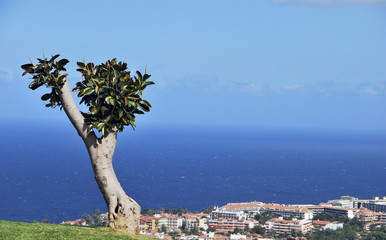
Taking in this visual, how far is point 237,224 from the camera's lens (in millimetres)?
41188

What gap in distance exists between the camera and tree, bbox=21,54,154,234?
26.6 feet

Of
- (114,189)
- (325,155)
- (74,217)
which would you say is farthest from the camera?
(325,155)

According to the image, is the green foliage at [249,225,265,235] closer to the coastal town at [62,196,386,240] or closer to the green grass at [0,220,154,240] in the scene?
the coastal town at [62,196,386,240]

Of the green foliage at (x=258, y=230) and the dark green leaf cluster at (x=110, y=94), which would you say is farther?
the green foliage at (x=258, y=230)

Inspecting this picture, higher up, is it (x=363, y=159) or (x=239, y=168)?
(x=363, y=159)

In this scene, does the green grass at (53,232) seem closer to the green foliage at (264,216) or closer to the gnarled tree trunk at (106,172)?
the gnarled tree trunk at (106,172)

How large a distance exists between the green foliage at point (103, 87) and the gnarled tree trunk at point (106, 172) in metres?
0.13

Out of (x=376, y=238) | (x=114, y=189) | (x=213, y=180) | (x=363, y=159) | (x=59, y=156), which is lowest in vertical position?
(x=114, y=189)

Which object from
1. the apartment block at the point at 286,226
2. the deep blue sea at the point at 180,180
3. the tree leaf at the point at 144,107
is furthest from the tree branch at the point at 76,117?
the deep blue sea at the point at 180,180

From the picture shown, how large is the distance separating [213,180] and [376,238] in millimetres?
51752

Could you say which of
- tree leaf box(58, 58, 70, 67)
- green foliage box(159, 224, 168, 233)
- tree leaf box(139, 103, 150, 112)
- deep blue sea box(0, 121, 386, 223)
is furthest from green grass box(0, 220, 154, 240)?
deep blue sea box(0, 121, 386, 223)

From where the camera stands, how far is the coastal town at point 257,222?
123 feet

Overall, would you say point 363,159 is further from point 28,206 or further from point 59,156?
point 28,206

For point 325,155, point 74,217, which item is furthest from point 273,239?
point 325,155
